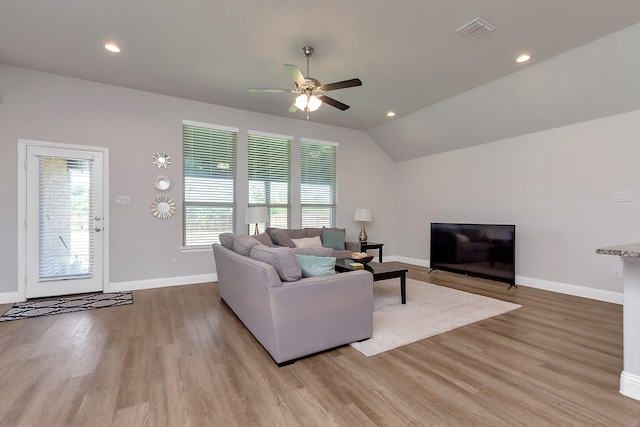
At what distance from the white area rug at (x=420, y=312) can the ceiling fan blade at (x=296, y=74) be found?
2.54 m

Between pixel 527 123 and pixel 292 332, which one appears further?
pixel 527 123

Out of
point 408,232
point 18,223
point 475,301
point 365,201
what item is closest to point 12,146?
point 18,223

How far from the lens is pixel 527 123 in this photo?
4.64 metres

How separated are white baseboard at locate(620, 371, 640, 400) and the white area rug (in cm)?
127

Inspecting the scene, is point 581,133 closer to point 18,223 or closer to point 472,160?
point 472,160

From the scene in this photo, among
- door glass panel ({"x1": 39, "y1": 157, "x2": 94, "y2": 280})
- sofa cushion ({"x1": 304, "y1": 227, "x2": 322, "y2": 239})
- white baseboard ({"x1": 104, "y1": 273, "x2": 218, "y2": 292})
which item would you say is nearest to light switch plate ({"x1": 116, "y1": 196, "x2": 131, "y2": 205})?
door glass panel ({"x1": 39, "y1": 157, "x2": 94, "y2": 280})

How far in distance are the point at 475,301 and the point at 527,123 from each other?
2.90 metres

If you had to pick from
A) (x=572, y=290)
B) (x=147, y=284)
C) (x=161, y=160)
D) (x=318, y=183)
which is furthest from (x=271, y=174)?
(x=572, y=290)

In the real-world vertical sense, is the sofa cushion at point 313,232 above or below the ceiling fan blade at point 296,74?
below

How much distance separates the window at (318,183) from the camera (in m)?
6.18

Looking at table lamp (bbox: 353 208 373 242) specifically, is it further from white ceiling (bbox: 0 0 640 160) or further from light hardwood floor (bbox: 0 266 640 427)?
light hardwood floor (bbox: 0 266 640 427)

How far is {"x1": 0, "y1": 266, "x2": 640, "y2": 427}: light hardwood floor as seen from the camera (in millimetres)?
1750

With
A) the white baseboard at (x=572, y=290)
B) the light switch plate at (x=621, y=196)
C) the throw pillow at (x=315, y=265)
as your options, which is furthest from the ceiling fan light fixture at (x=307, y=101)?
the white baseboard at (x=572, y=290)

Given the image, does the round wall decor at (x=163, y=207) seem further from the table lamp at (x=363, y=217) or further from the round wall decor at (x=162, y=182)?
the table lamp at (x=363, y=217)
